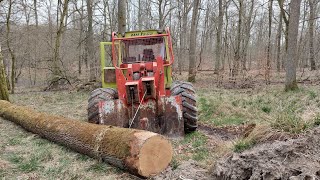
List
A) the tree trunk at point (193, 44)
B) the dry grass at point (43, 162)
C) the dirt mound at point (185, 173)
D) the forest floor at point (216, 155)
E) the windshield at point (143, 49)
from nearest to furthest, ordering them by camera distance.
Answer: the forest floor at point (216, 155) < the dirt mound at point (185, 173) < the dry grass at point (43, 162) < the windshield at point (143, 49) < the tree trunk at point (193, 44)

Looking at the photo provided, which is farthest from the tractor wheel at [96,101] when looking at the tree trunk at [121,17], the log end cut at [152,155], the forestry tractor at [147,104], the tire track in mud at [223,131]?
the tree trunk at [121,17]

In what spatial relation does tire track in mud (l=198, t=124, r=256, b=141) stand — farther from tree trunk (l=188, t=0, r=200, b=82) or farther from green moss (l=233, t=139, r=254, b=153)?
tree trunk (l=188, t=0, r=200, b=82)

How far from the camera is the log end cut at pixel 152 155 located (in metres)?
4.52

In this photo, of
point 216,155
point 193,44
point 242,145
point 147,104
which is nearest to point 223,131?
point 147,104

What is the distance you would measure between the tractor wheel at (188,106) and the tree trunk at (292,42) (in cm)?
703

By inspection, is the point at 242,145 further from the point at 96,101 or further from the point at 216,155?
the point at 96,101

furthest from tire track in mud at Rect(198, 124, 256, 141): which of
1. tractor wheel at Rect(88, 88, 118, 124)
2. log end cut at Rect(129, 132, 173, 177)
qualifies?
log end cut at Rect(129, 132, 173, 177)

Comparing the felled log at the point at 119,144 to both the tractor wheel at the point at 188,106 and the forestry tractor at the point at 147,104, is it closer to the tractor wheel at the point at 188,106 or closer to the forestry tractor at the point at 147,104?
the forestry tractor at the point at 147,104

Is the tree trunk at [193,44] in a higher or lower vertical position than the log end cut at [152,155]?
higher

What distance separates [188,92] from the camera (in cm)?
748

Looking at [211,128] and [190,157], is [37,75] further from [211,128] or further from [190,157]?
[190,157]

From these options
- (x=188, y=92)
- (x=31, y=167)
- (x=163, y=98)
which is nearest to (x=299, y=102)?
(x=188, y=92)

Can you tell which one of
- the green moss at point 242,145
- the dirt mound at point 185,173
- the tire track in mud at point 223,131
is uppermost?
the green moss at point 242,145

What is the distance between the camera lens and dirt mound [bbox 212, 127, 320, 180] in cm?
336
